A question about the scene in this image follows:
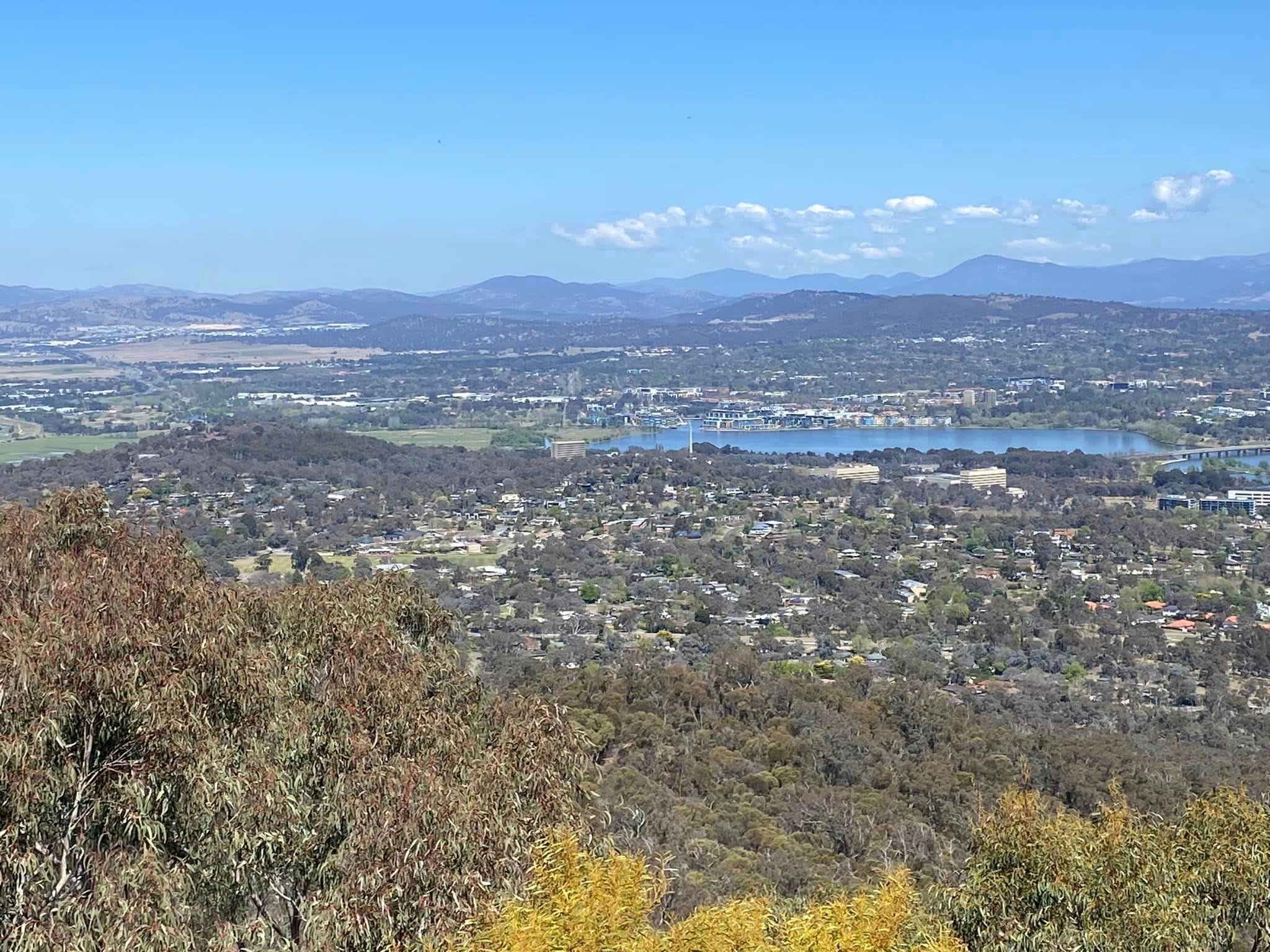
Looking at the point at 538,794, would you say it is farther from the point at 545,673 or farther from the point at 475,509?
the point at 475,509

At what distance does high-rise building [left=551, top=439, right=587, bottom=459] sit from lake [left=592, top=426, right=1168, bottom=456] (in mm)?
2312

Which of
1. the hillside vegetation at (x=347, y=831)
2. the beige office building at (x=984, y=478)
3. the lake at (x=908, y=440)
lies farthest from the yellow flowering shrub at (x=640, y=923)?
the lake at (x=908, y=440)

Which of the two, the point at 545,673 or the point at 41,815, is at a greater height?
the point at 41,815

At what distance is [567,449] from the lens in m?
52.8

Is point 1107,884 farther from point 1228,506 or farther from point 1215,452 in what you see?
point 1215,452

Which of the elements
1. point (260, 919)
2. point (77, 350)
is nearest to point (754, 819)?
point (260, 919)

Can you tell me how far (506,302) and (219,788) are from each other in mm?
180809

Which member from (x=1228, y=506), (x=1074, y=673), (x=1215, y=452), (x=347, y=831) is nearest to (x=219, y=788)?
(x=347, y=831)

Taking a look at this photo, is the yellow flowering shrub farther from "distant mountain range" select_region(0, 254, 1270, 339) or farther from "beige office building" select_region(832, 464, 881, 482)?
"distant mountain range" select_region(0, 254, 1270, 339)

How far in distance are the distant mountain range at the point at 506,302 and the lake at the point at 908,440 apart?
2706 inches

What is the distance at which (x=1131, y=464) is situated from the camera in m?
49.3

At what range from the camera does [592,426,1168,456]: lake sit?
2264 inches

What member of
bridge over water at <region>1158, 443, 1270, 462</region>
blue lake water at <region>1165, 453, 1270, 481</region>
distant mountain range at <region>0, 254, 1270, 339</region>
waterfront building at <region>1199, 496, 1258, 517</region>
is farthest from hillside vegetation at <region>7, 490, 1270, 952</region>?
distant mountain range at <region>0, 254, 1270, 339</region>

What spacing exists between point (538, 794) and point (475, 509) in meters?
34.9
